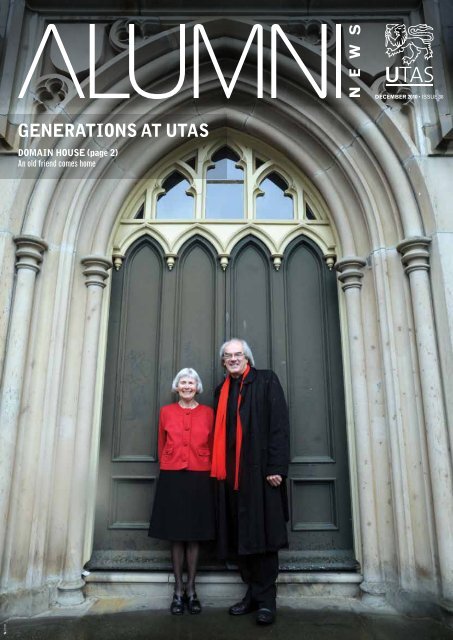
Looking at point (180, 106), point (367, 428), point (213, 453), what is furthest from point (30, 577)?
point (180, 106)

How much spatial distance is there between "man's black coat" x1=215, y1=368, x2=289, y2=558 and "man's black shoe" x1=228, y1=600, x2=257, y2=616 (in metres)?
0.35

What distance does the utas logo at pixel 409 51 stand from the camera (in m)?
3.82

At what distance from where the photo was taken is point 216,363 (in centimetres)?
387

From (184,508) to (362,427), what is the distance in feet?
4.99

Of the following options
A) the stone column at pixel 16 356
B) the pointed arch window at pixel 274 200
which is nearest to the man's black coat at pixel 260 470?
the stone column at pixel 16 356

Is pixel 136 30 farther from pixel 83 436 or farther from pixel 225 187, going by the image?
pixel 83 436

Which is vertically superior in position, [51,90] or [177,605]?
[51,90]

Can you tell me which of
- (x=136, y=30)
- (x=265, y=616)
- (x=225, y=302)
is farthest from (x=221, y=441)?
(x=136, y=30)

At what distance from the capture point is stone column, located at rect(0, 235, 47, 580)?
122 inches

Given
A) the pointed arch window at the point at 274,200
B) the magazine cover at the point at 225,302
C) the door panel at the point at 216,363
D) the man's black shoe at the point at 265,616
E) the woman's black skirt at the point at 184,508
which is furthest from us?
the pointed arch window at the point at 274,200

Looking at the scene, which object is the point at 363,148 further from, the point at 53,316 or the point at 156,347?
the point at 53,316

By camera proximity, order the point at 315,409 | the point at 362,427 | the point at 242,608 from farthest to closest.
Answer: the point at 315,409 → the point at 362,427 → the point at 242,608

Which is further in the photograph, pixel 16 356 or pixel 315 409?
pixel 315 409

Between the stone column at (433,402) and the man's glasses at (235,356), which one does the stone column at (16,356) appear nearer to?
the man's glasses at (235,356)
